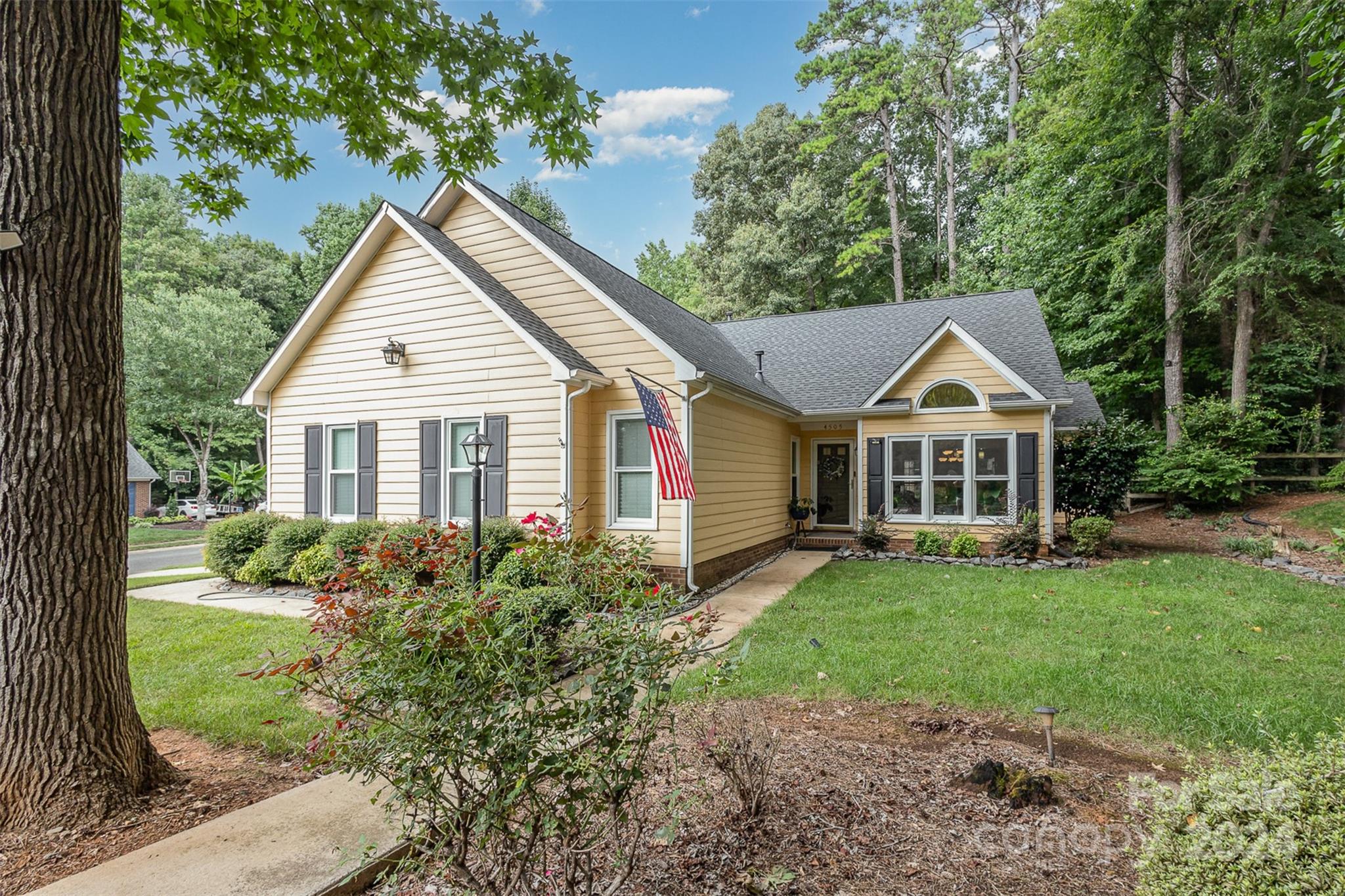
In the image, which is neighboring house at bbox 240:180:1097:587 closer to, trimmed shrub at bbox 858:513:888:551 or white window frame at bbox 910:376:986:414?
white window frame at bbox 910:376:986:414

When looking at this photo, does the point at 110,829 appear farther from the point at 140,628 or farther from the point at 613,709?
the point at 140,628

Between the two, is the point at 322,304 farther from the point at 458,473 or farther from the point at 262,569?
the point at 262,569

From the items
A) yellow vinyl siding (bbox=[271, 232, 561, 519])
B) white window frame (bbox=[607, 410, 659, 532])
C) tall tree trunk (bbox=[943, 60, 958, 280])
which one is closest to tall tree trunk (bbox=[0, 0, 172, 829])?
yellow vinyl siding (bbox=[271, 232, 561, 519])

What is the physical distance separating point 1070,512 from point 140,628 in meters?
14.5

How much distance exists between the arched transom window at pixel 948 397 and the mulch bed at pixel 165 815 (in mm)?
10546

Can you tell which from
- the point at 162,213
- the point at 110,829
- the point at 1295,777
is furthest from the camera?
the point at 162,213

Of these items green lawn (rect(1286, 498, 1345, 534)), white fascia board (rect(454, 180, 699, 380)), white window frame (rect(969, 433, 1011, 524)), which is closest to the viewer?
white fascia board (rect(454, 180, 699, 380))

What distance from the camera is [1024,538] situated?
9.82 metres

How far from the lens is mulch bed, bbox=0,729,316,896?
2.40 meters

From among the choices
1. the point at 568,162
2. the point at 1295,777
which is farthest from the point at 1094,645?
the point at 568,162

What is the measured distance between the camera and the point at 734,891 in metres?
2.22

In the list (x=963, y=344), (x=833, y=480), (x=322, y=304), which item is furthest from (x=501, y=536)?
(x=963, y=344)

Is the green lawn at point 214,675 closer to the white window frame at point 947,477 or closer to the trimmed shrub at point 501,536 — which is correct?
the trimmed shrub at point 501,536

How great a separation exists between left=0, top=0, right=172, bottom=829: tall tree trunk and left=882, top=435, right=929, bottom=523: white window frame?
10.7m
